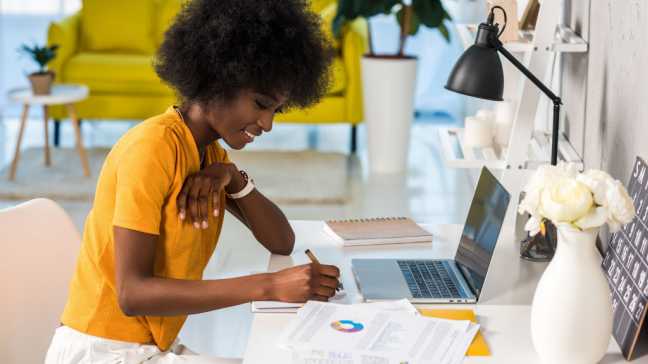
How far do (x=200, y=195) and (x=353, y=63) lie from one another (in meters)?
3.06

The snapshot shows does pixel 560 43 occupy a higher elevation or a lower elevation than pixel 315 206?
higher

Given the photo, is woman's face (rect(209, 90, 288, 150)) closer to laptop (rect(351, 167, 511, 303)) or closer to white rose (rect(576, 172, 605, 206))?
laptop (rect(351, 167, 511, 303))

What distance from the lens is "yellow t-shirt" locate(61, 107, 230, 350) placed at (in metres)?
1.10

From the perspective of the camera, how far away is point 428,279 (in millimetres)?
1228

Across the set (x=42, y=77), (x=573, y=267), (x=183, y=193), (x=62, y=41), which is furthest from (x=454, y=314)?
(x=62, y=41)

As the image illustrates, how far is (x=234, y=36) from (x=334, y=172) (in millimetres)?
2745

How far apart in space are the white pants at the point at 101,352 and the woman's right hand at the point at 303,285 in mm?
199

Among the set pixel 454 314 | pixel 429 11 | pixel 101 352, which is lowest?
pixel 101 352

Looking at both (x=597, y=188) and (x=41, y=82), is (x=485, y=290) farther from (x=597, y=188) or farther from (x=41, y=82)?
(x=41, y=82)

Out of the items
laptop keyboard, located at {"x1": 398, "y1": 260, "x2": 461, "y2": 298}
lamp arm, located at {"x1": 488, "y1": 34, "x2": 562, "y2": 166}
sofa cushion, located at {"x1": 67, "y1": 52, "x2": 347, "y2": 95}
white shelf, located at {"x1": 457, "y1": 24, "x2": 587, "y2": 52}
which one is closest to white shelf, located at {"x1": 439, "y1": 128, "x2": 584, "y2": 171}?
lamp arm, located at {"x1": 488, "y1": 34, "x2": 562, "y2": 166}

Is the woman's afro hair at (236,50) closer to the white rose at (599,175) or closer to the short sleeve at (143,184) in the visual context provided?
the short sleeve at (143,184)

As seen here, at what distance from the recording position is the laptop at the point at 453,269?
1146 mm

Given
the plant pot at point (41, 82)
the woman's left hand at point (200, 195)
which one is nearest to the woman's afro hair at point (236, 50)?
the woman's left hand at point (200, 195)

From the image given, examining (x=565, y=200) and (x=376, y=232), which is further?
(x=376, y=232)
